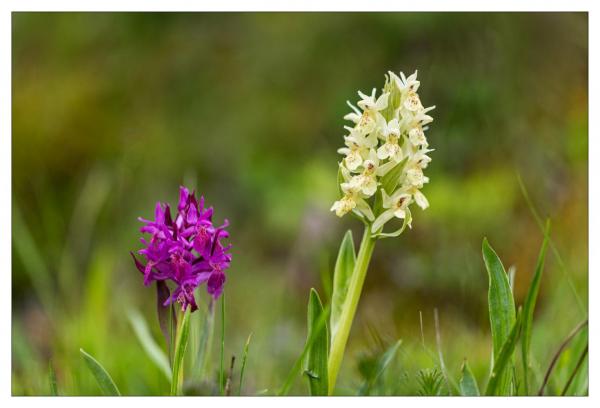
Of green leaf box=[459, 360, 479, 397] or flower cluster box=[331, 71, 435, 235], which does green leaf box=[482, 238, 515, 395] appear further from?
flower cluster box=[331, 71, 435, 235]

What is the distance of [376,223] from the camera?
107cm

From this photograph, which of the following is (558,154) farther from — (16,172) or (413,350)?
(16,172)

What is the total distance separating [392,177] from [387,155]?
4cm

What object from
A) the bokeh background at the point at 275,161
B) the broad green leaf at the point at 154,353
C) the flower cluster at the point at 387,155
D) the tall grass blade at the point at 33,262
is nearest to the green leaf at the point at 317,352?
the flower cluster at the point at 387,155

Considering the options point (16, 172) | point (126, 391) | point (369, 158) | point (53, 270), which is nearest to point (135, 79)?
point (16, 172)

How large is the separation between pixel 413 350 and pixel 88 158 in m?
2.31

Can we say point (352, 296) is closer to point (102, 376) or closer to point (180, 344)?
point (180, 344)

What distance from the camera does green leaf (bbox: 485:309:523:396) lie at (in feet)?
3.43

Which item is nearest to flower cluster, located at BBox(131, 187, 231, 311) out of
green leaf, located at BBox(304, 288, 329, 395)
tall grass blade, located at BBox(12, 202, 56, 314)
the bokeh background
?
green leaf, located at BBox(304, 288, 329, 395)

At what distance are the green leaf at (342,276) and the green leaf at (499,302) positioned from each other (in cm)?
21

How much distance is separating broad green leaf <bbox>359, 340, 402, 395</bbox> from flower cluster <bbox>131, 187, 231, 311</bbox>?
0.35 meters

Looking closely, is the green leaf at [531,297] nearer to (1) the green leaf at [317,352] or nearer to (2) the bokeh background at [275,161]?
(1) the green leaf at [317,352]

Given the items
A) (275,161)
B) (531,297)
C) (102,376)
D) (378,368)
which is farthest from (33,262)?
(531,297)

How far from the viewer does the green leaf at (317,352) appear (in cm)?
107
